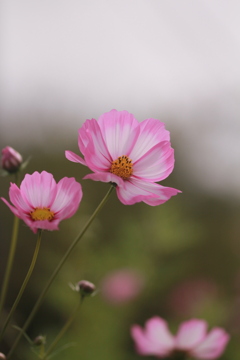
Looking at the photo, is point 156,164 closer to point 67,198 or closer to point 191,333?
point 67,198

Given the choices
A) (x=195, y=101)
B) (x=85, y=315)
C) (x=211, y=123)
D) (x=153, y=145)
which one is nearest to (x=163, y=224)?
(x=85, y=315)

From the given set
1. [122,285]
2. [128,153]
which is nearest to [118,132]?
[128,153]

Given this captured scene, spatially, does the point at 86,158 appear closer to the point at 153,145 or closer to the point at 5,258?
the point at 153,145

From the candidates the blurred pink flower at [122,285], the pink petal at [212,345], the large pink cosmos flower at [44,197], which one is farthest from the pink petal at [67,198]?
the blurred pink flower at [122,285]

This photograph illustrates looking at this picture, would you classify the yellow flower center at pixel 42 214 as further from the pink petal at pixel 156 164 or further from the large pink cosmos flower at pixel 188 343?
the large pink cosmos flower at pixel 188 343

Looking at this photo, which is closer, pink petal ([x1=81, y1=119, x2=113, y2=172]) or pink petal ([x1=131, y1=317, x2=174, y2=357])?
pink petal ([x1=81, y1=119, x2=113, y2=172])

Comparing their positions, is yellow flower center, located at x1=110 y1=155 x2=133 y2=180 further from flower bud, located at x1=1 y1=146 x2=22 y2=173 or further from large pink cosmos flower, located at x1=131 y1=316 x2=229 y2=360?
large pink cosmos flower, located at x1=131 y1=316 x2=229 y2=360

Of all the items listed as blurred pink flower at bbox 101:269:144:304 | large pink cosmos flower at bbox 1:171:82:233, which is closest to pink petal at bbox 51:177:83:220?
large pink cosmos flower at bbox 1:171:82:233
